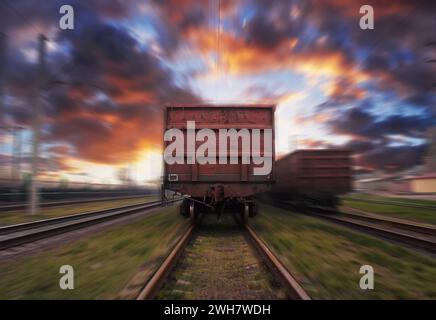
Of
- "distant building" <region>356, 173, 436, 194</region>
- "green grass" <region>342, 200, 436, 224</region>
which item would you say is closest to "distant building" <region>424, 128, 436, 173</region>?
"distant building" <region>356, 173, 436, 194</region>

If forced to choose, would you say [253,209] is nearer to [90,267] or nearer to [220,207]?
[220,207]

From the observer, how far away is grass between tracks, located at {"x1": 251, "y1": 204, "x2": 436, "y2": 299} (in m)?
4.23

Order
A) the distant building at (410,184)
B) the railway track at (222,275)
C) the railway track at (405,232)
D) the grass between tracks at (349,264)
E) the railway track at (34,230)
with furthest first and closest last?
the distant building at (410,184) < the railway track at (34,230) < the railway track at (405,232) < the grass between tracks at (349,264) < the railway track at (222,275)

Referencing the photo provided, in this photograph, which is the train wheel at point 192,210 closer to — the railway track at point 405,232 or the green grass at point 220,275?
the green grass at point 220,275

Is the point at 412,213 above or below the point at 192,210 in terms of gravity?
below

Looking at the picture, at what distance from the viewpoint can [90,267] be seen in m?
5.39

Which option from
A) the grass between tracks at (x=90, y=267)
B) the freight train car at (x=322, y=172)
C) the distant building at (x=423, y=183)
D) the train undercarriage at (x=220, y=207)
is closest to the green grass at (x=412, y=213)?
the freight train car at (x=322, y=172)

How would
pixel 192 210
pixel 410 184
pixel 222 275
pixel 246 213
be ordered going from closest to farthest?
pixel 222 275 < pixel 192 210 < pixel 246 213 < pixel 410 184

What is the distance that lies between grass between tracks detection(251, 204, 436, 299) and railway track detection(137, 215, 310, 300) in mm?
330

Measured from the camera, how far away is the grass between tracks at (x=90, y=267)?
416 cm

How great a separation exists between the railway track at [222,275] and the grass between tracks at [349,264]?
0.33m

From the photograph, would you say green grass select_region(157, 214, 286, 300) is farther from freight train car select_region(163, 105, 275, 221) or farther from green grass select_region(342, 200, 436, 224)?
green grass select_region(342, 200, 436, 224)

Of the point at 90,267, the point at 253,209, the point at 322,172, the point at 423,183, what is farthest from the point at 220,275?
the point at 423,183

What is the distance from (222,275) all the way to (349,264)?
251 cm
